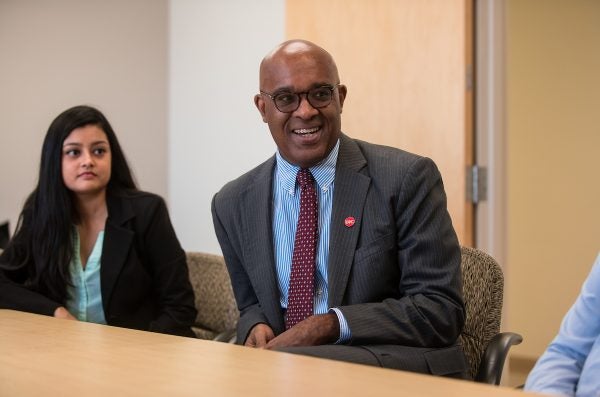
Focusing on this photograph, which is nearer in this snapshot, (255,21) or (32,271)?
(32,271)

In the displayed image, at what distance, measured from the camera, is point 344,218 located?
2234 mm

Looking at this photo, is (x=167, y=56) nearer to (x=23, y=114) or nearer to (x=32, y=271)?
(x=23, y=114)

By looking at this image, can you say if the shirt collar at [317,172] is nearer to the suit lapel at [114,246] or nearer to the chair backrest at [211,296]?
the chair backrest at [211,296]

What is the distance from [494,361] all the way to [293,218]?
0.68m

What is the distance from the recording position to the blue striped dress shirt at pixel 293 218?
2.27 metres

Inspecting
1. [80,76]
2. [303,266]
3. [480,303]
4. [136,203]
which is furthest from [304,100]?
[80,76]

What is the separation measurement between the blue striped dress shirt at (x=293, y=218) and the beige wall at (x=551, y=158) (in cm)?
325

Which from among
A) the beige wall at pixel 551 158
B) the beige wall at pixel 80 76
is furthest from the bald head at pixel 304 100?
the beige wall at pixel 551 158

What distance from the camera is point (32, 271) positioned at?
2.92 meters

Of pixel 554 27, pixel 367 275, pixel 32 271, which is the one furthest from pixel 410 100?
pixel 554 27

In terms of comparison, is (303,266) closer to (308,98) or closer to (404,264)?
(404,264)

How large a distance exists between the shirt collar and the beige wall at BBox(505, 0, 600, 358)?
3.24 metres

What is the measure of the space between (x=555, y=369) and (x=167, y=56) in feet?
10.9

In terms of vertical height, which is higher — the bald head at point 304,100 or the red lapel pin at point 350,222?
the bald head at point 304,100
